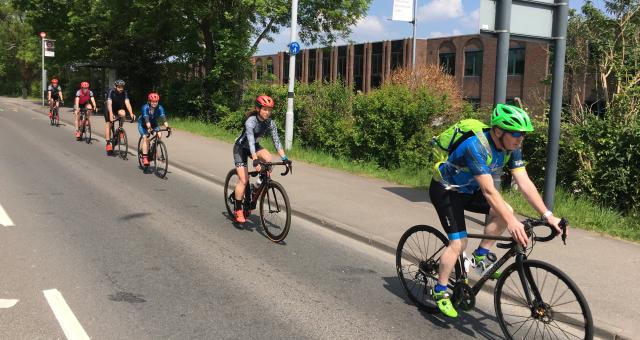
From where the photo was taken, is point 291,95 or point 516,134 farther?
point 291,95

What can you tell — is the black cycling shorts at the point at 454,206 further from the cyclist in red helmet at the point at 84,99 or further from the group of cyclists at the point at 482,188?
the cyclist in red helmet at the point at 84,99

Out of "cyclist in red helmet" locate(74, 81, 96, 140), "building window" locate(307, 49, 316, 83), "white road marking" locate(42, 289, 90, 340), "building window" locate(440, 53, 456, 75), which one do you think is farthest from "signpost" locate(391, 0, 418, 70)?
"building window" locate(307, 49, 316, 83)

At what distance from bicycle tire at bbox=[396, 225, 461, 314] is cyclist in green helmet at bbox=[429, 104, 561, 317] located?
0.64 feet

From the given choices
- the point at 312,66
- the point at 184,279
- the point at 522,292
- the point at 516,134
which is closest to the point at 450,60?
the point at 312,66

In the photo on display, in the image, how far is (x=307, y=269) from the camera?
5.65 metres

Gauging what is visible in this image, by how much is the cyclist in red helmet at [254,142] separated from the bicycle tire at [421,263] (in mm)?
2204

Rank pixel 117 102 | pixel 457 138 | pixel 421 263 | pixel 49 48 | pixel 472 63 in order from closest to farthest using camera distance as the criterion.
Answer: pixel 457 138 < pixel 421 263 < pixel 117 102 < pixel 49 48 < pixel 472 63

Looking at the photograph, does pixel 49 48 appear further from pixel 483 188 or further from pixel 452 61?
pixel 483 188

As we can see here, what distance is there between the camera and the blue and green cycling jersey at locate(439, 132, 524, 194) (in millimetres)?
3844

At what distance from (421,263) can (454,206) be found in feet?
2.54

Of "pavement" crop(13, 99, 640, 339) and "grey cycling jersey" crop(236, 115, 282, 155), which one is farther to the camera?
"grey cycling jersey" crop(236, 115, 282, 155)

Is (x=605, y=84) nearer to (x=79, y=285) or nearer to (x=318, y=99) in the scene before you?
(x=318, y=99)

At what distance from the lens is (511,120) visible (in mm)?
3705

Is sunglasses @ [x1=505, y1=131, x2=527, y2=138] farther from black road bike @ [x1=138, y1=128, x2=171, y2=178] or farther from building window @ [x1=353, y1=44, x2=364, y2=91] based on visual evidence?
building window @ [x1=353, y1=44, x2=364, y2=91]
